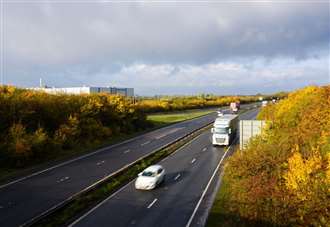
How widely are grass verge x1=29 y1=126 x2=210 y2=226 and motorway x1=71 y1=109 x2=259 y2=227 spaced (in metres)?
0.55

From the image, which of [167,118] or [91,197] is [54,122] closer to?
[91,197]

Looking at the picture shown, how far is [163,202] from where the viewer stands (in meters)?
23.1

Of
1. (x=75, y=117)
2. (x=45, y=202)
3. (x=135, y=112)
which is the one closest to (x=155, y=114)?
(x=135, y=112)

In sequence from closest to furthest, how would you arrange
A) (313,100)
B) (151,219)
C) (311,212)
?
(311,212) → (151,219) → (313,100)

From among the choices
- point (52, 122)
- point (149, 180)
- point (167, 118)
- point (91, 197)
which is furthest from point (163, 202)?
point (167, 118)

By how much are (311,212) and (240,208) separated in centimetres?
362

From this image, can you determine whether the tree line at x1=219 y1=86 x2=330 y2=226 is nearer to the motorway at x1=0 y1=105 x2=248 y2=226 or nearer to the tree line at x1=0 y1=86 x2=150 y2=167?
the motorway at x1=0 y1=105 x2=248 y2=226

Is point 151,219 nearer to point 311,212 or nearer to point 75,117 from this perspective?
point 311,212

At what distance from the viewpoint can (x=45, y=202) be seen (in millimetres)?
22906

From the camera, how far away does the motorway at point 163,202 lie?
19703 millimetres

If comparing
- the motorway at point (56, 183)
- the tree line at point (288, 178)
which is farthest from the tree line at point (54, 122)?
the tree line at point (288, 178)

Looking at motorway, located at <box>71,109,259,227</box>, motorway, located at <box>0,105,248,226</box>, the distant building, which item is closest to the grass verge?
motorway, located at <box>71,109,259,227</box>

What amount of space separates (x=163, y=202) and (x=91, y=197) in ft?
16.1

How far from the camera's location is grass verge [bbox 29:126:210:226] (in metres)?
19.6
